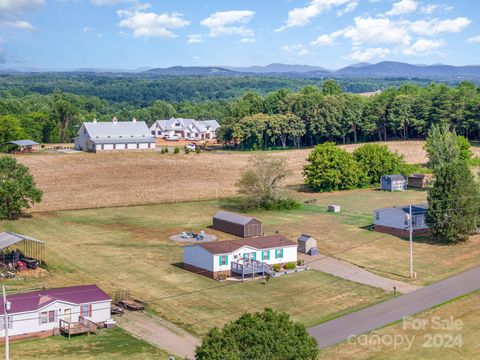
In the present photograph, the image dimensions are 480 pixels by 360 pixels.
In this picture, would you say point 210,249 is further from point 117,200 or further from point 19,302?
point 117,200

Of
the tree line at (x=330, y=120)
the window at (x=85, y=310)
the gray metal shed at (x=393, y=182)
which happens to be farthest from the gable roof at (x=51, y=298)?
the tree line at (x=330, y=120)

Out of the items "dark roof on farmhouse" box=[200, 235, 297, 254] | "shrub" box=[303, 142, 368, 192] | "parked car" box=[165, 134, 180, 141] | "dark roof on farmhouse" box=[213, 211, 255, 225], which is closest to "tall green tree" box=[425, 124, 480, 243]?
"dark roof on farmhouse" box=[200, 235, 297, 254]

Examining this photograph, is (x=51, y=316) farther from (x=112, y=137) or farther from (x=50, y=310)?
(x=112, y=137)

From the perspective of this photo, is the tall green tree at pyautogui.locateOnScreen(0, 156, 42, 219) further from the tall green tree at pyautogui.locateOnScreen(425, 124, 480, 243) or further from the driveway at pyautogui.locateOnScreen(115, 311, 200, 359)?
the tall green tree at pyautogui.locateOnScreen(425, 124, 480, 243)

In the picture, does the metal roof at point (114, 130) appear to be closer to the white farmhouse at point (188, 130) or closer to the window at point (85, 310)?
the white farmhouse at point (188, 130)

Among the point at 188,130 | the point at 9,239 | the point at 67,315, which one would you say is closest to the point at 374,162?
the point at 9,239

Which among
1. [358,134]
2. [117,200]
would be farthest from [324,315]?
[358,134]
